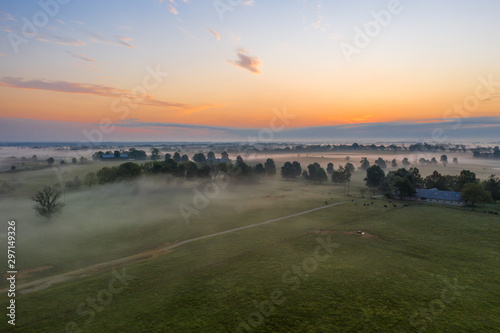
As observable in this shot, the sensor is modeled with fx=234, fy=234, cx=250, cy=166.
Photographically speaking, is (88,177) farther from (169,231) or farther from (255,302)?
(255,302)

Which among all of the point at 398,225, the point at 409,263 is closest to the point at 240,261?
the point at 409,263

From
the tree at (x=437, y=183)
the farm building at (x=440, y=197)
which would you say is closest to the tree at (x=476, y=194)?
the farm building at (x=440, y=197)

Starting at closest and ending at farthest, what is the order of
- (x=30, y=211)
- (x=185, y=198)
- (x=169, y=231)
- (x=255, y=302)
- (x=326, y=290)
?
1. (x=255, y=302)
2. (x=326, y=290)
3. (x=169, y=231)
4. (x=30, y=211)
5. (x=185, y=198)

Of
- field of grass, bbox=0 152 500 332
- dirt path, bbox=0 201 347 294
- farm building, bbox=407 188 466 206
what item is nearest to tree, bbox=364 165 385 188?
farm building, bbox=407 188 466 206

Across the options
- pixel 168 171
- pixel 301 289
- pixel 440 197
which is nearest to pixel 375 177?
pixel 440 197

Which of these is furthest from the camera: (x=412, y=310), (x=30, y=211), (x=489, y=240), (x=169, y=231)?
(x=30, y=211)

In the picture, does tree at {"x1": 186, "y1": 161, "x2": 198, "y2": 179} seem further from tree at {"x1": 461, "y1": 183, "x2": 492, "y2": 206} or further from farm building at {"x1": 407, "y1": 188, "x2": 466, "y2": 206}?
tree at {"x1": 461, "y1": 183, "x2": 492, "y2": 206}

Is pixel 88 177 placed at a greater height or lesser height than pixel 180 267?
greater
